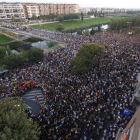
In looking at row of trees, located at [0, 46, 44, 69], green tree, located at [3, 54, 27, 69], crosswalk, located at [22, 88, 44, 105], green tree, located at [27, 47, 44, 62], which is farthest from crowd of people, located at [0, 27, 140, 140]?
green tree, located at [27, 47, 44, 62]

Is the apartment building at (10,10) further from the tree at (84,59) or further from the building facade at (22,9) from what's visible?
the tree at (84,59)

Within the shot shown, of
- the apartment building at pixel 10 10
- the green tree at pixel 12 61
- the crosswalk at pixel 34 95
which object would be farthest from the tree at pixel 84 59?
the apartment building at pixel 10 10

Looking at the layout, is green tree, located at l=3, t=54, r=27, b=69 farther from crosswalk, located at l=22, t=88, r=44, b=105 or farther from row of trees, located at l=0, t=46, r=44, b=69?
crosswalk, located at l=22, t=88, r=44, b=105

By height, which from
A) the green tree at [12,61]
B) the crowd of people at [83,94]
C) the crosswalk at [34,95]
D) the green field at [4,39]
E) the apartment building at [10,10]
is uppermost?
the apartment building at [10,10]

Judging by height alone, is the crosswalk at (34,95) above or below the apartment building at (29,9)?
below

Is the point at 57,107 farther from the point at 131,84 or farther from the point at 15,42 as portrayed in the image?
the point at 15,42

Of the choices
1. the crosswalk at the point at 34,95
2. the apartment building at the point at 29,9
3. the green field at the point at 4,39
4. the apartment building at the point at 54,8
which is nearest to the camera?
the crosswalk at the point at 34,95
